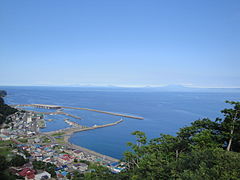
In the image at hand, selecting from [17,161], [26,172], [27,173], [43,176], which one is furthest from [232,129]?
[17,161]

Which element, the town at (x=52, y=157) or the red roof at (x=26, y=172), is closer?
the red roof at (x=26, y=172)

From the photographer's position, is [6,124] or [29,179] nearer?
[29,179]

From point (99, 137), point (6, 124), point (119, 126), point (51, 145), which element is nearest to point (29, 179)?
point (51, 145)

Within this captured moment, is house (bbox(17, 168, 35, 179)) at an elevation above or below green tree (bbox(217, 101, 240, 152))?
below

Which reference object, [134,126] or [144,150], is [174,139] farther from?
[134,126]

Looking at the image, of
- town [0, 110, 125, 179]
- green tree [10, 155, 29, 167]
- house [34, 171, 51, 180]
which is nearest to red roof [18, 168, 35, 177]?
town [0, 110, 125, 179]

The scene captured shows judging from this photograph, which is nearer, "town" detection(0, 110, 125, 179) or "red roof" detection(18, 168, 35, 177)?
"red roof" detection(18, 168, 35, 177)

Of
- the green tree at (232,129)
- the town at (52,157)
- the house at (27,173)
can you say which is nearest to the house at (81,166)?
the town at (52,157)

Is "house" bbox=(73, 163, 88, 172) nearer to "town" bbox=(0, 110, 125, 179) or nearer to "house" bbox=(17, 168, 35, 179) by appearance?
"town" bbox=(0, 110, 125, 179)

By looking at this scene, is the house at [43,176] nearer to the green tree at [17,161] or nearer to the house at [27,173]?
the house at [27,173]

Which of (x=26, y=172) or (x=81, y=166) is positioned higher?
(x=26, y=172)

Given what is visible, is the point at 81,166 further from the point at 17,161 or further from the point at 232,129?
the point at 232,129
